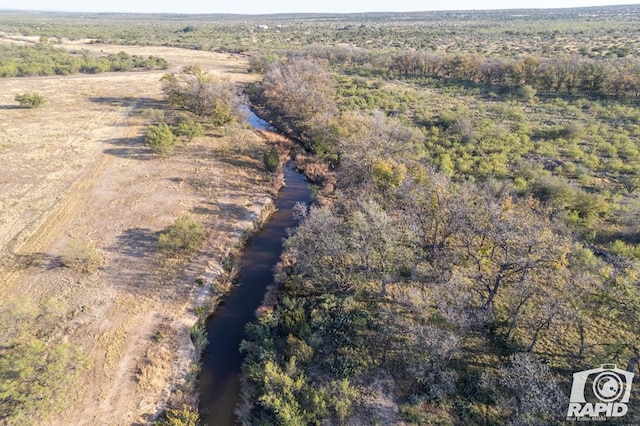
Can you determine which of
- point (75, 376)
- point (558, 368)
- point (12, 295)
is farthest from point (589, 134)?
point (12, 295)

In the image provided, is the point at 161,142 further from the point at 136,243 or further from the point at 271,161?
the point at 136,243

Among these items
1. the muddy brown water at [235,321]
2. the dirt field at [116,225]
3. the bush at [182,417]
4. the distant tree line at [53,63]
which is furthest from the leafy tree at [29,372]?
the distant tree line at [53,63]

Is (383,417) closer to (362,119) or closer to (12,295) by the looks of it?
(12,295)

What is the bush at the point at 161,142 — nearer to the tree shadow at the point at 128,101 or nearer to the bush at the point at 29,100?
the tree shadow at the point at 128,101

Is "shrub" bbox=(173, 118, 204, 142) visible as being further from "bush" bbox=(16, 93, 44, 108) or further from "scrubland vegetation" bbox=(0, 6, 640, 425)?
"bush" bbox=(16, 93, 44, 108)

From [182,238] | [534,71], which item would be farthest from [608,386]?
[534,71]
